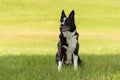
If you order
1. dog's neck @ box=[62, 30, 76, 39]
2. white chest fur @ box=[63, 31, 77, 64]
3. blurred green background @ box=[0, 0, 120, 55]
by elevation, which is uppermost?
dog's neck @ box=[62, 30, 76, 39]

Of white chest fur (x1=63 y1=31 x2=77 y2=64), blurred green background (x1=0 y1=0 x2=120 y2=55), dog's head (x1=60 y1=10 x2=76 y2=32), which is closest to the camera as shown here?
dog's head (x1=60 y1=10 x2=76 y2=32)

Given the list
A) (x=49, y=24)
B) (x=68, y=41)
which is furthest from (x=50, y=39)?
(x=68, y=41)

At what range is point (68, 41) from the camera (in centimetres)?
912

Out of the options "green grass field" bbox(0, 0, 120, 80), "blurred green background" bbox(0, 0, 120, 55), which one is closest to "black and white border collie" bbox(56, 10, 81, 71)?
"green grass field" bbox(0, 0, 120, 80)

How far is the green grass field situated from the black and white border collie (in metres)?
0.23

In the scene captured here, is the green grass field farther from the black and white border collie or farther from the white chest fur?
the white chest fur

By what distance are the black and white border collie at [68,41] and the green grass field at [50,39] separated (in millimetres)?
231

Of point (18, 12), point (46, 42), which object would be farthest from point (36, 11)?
point (46, 42)

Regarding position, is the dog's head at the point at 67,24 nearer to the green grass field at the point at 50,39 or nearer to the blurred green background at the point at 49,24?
the green grass field at the point at 50,39

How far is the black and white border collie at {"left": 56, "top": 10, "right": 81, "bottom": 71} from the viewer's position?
8.91 m

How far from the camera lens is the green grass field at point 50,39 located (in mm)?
8938

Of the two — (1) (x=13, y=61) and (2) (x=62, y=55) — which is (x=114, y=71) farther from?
(1) (x=13, y=61)

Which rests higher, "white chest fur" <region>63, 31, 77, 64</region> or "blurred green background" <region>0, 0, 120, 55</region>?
"white chest fur" <region>63, 31, 77, 64</region>

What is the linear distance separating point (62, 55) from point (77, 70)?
498 mm
